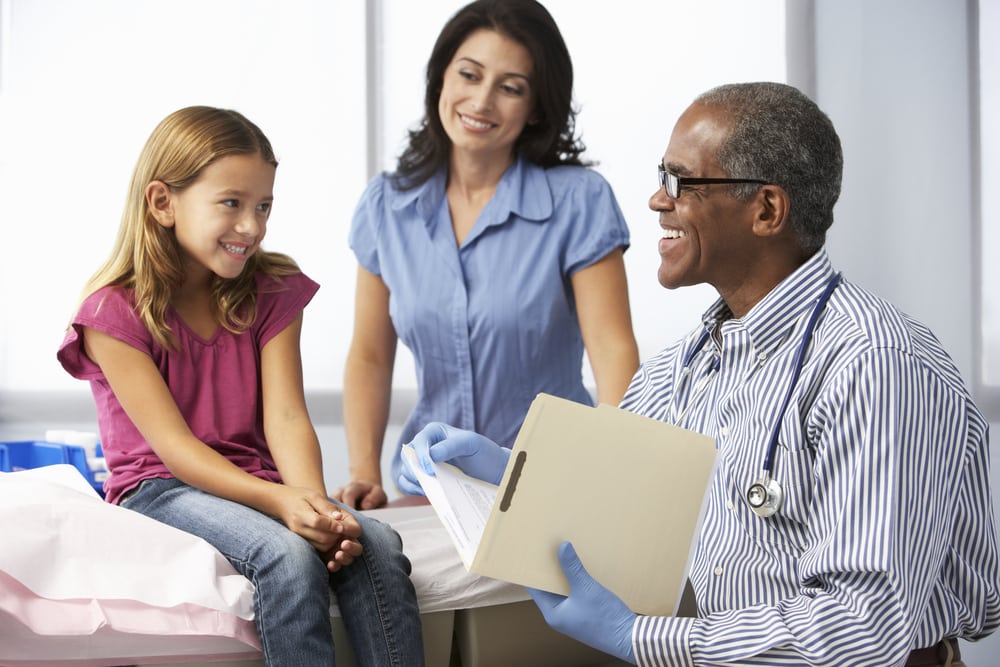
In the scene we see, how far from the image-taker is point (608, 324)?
2023 mm

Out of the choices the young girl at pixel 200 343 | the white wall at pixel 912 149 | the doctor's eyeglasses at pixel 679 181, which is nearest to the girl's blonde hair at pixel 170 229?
the young girl at pixel 200 343

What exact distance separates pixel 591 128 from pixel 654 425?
2.59 m

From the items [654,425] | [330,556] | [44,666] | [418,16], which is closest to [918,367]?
[654,425]

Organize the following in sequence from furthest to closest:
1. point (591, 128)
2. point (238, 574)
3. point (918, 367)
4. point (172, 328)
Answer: point (591, 128) → point (172, 328) → point (238, 574) → point (918, 367)

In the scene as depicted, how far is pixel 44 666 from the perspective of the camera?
1.18m

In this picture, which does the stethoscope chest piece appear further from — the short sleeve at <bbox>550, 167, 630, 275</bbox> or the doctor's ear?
the short sleeve at <bbox>550, 167, 630, 275</bbox>

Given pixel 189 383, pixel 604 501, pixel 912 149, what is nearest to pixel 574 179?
pixel 189 383

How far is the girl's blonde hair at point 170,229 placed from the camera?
1.66 meters

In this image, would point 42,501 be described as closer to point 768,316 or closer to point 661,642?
point 661,642

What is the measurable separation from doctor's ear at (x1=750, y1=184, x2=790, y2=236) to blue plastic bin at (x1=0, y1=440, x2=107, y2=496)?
1471 millimetres

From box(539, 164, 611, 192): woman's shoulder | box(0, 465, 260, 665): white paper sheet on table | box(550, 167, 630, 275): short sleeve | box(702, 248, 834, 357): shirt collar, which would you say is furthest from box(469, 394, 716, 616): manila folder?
box(539, 164, 611, 192): woman's shoulder

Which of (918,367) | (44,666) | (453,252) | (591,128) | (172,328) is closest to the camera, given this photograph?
(918,367)

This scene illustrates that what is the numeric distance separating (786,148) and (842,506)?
1.39 ft

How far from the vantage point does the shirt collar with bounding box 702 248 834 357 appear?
120 centimetres
